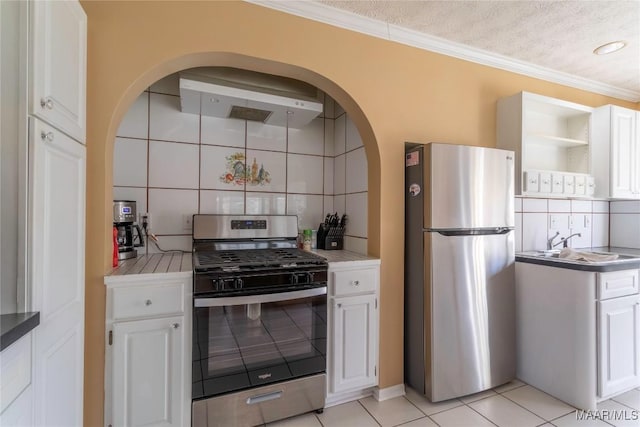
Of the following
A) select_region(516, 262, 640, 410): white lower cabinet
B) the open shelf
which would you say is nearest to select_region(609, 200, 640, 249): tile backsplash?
the open shelf

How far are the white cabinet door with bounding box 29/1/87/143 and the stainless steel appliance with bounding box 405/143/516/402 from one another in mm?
1742

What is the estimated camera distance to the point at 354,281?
185 cm

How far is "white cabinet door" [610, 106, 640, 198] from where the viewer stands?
2467 millimetres

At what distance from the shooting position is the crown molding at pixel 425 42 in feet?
5.71

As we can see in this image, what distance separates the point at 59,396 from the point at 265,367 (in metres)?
0.86

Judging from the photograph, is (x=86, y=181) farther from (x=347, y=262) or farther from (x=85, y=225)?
(x=347, y=262)

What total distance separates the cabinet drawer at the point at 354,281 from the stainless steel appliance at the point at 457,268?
0.96ft

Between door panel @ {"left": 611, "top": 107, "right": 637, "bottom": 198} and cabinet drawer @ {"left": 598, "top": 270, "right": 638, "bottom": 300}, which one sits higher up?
door panel @ {"left": 611, "top": 107, "right": 637, "bottom": 198}

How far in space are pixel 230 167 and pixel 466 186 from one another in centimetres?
161

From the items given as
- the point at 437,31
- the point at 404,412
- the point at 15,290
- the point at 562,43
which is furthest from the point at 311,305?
the point at 562,43

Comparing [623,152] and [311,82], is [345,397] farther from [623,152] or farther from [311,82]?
[623,152]

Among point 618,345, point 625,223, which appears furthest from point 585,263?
point 625,223

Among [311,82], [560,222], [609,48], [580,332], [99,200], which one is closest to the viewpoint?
[99,200]

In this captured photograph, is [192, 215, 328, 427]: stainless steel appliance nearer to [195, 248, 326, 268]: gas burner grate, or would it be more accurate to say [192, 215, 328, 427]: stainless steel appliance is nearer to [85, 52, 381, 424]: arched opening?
[195, 248, 326, 268]: gas burner grate
